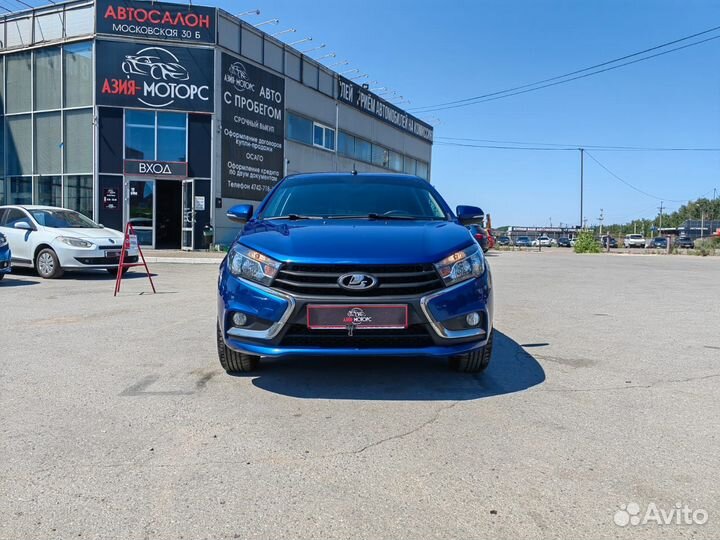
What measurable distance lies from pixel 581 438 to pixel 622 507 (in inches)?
31.7

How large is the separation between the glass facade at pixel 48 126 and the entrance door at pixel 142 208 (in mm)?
1426

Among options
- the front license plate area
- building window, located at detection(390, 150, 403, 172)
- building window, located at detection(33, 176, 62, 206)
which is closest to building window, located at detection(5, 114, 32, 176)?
building window, located at detection(33, 176, 62, 206)

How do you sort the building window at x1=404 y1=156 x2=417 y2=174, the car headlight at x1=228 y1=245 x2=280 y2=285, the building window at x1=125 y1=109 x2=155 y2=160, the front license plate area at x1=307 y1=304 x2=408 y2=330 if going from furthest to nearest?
the building window at x1=404 y1=156 x2=417 y2=174 < the building window at x1=125 y1=109 x2=155 y2=160 < the car headlight at x1=228 y1=245 x2=280 y2=285 < the front license plate area at x1=307 y1=304 x2=408 y2=330

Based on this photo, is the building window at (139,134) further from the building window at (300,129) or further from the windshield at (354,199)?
the windshield at (354,199)

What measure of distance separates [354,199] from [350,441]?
2.62 m

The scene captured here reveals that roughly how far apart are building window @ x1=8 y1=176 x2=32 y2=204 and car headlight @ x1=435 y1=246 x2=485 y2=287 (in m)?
22.7

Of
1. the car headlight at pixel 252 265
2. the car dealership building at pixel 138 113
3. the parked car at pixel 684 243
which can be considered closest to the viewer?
the car headlight at pixel 252 265

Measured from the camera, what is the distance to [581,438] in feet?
10.8

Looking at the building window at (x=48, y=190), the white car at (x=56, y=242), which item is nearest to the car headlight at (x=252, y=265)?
the white car at (x=56, y=242)

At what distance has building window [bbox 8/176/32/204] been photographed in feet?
72.7

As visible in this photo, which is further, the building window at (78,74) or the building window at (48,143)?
the building window at (48,143)

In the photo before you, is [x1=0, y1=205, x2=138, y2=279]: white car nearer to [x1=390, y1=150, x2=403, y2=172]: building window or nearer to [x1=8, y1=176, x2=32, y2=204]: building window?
[x1=8, y1=176, x2=32, y2=204]: building window

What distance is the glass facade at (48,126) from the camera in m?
20.6

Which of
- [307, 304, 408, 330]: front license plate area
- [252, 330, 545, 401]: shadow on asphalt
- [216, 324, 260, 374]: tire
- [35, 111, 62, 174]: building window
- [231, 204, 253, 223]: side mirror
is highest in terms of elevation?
[35, 111, 62, 174]: building window
